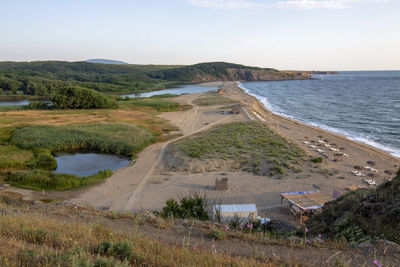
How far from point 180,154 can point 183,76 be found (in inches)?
6054

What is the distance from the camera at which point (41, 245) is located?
175 inches

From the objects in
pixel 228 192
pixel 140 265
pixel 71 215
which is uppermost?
pixel 140 265

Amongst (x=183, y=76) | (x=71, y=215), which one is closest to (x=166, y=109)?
(x=71, y=215)

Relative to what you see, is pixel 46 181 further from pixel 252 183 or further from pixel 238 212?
pixel 252 183

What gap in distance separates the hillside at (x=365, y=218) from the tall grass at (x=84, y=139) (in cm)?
1897

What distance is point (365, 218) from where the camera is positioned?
6.69 metres

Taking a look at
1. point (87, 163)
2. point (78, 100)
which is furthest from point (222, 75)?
point (87, 163)

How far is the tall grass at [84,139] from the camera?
2422 centimetres

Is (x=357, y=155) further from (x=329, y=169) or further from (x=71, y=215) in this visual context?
(x=71, y=215)

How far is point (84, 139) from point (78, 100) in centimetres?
2619

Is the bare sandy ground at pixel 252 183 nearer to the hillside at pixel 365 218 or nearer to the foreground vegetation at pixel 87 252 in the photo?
the hillside at pixel 365 218

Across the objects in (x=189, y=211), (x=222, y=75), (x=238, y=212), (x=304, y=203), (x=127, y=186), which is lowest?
(x=127, y=186)

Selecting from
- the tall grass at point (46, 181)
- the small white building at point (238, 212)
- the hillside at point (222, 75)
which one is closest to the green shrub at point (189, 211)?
the small white building at point (238, 212)

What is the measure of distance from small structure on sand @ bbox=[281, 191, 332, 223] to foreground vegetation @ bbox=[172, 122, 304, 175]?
4511 millimetres
